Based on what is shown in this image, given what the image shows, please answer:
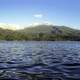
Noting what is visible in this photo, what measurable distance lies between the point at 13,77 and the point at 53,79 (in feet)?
11.1

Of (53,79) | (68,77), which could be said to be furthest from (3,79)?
(68,77)

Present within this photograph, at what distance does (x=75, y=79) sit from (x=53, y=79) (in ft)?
5.80

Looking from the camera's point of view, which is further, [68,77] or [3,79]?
[68,77]

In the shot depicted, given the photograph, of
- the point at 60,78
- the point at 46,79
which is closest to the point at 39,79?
the point at 46,79

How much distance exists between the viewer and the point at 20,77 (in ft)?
65.6

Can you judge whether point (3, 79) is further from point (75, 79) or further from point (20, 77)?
point (75, 79)

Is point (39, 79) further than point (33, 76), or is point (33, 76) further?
point (33, 76)

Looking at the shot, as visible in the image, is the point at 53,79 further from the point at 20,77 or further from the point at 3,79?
the point at 3,79

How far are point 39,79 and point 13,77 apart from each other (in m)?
2.30

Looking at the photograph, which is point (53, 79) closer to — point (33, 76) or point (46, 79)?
point (46, 79)

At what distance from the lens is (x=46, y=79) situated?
19469 millimetres

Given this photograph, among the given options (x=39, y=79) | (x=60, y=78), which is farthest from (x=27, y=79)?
(x=60, y=78)

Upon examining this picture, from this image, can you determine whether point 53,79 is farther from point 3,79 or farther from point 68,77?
point 3,79

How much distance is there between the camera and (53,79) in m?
19.4
